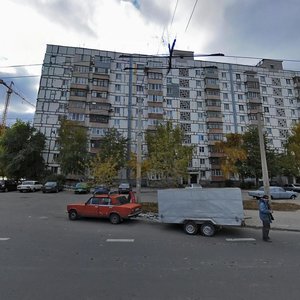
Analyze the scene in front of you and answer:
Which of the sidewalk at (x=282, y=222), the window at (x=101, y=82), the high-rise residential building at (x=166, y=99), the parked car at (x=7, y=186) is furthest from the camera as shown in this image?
the window at (x=101, y=82)

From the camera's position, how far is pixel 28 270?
18.2ft

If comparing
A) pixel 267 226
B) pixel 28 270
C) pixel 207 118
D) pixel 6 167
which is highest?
pixel 207 118

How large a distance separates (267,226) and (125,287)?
6660mm

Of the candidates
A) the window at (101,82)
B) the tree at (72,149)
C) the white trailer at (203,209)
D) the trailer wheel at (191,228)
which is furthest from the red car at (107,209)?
the window at (101,82)

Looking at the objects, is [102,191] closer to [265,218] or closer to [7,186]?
[265,218]

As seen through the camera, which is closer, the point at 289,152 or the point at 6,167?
the point at 6,167

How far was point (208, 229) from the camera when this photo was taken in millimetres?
9711

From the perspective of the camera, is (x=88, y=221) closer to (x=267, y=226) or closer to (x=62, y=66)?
(x=267, y=226)

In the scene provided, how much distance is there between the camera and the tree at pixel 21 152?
3766cm

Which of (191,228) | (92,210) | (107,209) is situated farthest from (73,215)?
(191,228)

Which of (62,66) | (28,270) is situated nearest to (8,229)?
(28,270)

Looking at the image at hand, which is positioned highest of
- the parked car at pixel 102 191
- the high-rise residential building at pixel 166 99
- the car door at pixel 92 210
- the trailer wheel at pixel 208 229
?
the high-rise residential building at pixel 166 99

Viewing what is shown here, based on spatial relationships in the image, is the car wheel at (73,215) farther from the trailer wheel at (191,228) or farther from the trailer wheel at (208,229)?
the trailer wheel at (208,229)

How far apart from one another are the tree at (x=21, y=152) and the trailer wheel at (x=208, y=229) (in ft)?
117
